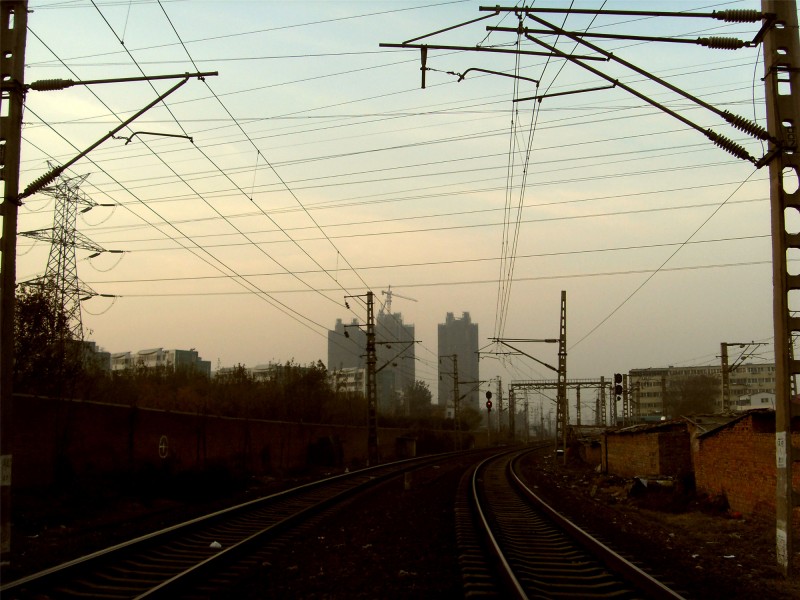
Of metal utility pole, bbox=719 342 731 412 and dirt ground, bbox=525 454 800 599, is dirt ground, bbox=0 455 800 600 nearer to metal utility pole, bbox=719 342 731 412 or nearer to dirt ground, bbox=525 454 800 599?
dirt ground, bbox=525 454 800 599

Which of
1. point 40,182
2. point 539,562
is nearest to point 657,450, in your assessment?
point 539,562

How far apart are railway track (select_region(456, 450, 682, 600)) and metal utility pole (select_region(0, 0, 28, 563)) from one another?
702 cm

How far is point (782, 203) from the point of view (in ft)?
39.9

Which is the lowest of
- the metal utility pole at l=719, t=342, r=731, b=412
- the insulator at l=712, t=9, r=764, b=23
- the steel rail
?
the steel rail

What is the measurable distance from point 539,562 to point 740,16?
31.2 ft

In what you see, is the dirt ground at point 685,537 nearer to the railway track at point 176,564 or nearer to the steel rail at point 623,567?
the steel rail at point 623,567

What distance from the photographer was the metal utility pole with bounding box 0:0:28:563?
11247 millimetres

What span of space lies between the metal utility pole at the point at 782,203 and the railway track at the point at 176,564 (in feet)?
28.2

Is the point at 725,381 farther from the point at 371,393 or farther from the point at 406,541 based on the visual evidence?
the point at 406,541

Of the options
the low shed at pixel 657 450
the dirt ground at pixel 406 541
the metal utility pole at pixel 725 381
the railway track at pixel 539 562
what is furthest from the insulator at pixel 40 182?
the metal utility pole at pixel 725 381

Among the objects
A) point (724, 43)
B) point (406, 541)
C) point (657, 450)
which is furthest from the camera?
point (657, 450)

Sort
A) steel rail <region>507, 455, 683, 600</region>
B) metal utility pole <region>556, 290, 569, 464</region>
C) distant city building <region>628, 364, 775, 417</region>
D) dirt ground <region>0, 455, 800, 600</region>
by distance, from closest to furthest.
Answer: steel rail <region>507, 455, 683, 600</region> → dirt ground <region>0, 455, 800, 600</region> → metal utility pole <region>556, 290, 569, 464</region> → distant city building <region>628, 364, 775, 417</region>

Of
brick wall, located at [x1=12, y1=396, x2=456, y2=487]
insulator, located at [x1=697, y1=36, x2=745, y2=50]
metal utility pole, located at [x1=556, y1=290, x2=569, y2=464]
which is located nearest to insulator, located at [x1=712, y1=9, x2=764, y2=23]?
insulator, located at [x1=697, y1=36, x2=745, y2=50]

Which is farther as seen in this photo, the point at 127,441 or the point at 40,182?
the point at 127,441
